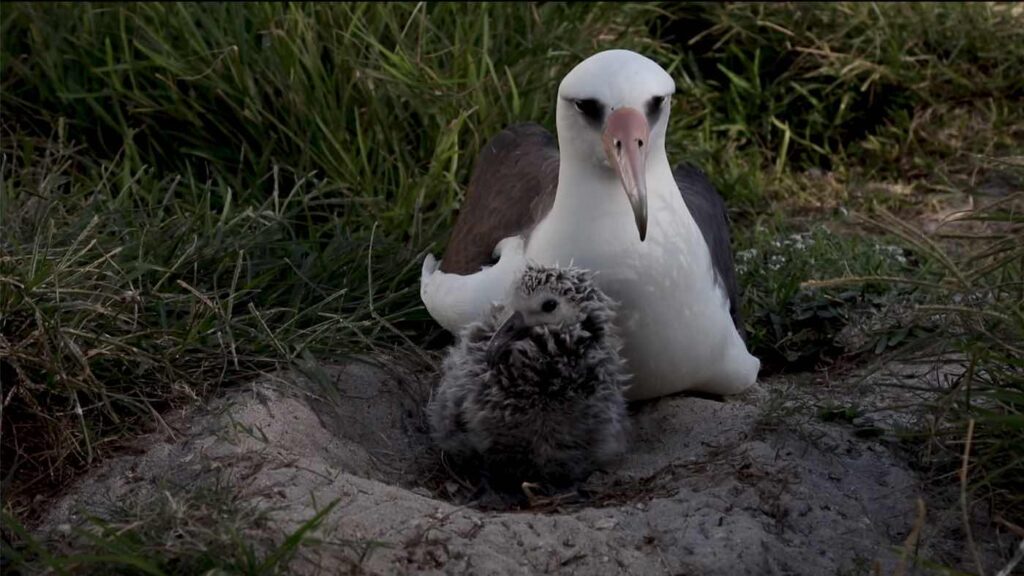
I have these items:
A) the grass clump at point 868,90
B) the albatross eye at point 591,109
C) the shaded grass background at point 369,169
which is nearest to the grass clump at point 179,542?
the shaded grass background at point 369,169

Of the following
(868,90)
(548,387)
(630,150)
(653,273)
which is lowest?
(868,90)

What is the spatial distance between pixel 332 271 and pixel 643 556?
1.76m

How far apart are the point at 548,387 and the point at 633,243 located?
0.44m

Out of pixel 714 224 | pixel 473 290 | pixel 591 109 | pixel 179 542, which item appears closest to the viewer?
pixel 179 542

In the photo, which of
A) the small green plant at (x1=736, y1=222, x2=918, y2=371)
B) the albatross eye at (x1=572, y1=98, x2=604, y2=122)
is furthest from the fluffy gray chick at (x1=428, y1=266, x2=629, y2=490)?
the small green plant at (x1=736, y1=222, x2=918, y2=371)

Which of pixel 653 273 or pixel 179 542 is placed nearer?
pixel 179 542

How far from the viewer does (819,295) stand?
194 inches

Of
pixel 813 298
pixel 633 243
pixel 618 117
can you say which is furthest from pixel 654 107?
pixel 813 298

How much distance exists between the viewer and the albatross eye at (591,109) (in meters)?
4.03

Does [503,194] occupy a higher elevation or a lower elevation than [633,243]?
lower

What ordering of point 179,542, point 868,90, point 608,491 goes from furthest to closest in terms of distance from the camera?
point 868,90 → point 608,491 → point 179,542

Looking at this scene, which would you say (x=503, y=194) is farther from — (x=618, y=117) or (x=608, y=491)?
(x=608, y=491)

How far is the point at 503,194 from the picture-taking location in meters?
4.70

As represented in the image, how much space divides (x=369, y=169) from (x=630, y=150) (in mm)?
1621
